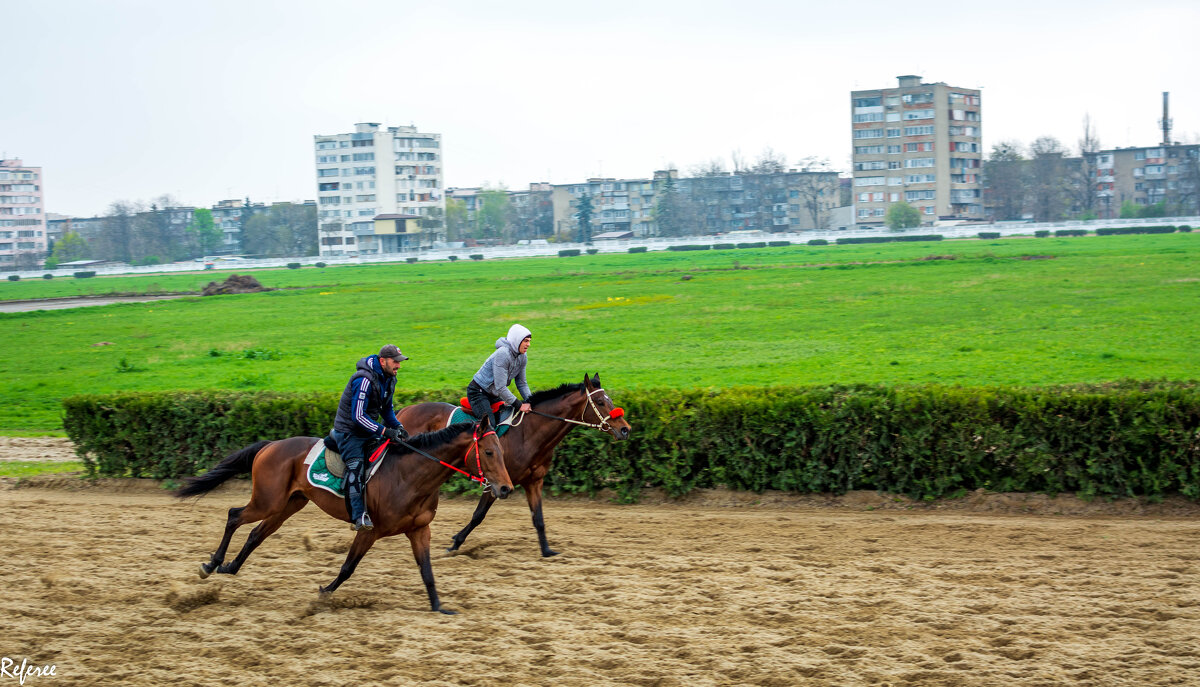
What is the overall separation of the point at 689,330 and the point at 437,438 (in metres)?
20.5

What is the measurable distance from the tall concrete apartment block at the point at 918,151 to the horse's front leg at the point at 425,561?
400 ft

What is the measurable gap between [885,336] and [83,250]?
5897 inches

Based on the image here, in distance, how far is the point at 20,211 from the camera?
569 ft

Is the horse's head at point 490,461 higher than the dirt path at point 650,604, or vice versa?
the horse's head at point 490,461

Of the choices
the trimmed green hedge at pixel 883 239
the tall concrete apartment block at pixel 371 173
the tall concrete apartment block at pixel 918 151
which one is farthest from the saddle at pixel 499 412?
the tall concrete apartment block at pixel 371 173

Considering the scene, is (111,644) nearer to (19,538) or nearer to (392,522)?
(392,522)

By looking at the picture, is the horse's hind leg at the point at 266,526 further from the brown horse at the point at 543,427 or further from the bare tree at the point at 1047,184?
the bare tree at the point at 1047,184

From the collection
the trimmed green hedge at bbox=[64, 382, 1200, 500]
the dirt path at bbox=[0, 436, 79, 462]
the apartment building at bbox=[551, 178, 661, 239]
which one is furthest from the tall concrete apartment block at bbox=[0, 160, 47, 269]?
the trimmed green hedge at bbox=[64, 382, 1200, 500]

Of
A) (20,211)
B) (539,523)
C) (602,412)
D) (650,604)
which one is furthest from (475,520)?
(20,211)

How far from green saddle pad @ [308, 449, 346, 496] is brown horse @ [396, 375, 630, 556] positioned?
6.09ft

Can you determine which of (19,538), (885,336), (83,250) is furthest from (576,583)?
(83,250)

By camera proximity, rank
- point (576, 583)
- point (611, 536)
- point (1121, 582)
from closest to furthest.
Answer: point (1121, 582)
point (576, 583)
point (611, 536)

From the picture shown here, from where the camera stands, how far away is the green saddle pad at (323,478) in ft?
27.6

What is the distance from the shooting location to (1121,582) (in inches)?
317
